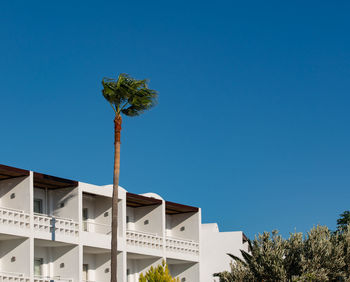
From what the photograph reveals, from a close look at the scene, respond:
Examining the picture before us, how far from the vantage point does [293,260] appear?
3866 cm

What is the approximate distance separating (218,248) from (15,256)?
23569 millimetres

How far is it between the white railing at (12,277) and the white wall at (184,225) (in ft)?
61.9

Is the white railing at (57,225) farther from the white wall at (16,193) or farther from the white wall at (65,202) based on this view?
the white wall at (16,193)

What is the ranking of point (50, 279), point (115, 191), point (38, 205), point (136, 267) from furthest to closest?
point (136, 267)
point (38, 205)
point (50, 279)
point (115, 191)

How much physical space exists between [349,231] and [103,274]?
16554mm

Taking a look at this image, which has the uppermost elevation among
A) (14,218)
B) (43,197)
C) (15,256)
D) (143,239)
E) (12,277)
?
(43,197)

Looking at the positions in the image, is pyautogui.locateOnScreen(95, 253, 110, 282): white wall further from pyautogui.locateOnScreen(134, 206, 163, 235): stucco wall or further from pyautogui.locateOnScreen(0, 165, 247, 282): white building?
pyautogui.locateOnScreen(134, 206, 163, 235): stucco wall

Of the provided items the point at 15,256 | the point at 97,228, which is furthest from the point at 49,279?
the point at 97,228

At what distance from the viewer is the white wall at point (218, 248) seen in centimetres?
5953

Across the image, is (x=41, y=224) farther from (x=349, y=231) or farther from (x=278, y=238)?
(x=349, y=231)

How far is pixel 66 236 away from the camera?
43.0 meters

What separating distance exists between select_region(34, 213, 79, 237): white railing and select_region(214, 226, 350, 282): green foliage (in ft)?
32.3

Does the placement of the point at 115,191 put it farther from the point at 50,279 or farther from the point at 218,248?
the point at 218,248

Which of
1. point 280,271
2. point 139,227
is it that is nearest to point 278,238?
point 280,271
